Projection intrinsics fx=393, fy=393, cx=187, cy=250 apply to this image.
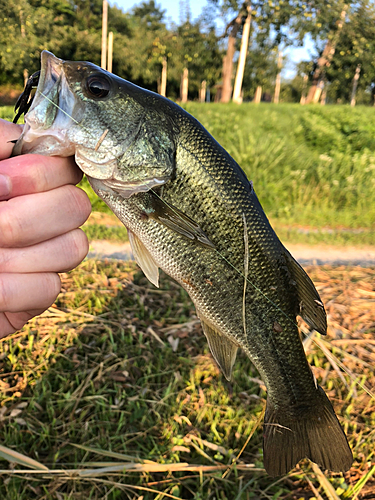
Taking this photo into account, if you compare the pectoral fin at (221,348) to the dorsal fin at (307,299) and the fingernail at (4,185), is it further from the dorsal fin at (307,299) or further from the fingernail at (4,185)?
the fingernail at (4,185)

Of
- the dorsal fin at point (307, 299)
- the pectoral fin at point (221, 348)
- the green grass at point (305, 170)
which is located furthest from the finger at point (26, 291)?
the green grass at point (305, 170)

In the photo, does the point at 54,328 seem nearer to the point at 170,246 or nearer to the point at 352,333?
the point at 170,246

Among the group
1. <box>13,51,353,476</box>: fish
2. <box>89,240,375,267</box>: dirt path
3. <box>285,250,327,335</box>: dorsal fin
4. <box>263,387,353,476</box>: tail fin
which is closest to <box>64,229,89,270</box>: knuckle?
<box>13,51,353,476</box>: fish

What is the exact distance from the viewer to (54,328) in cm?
262

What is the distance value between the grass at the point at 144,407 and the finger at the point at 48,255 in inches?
46.1

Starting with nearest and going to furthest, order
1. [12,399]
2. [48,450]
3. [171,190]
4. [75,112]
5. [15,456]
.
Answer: [75,112] < [171,190] < [15,456] < [48,450] < [12,399]

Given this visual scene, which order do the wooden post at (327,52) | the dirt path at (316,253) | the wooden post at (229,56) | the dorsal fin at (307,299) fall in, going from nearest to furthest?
the dorsal fin at (307,299) → the dirt path at (316,253) → the wooden post at (327,52) → the wooden post at (229,56)

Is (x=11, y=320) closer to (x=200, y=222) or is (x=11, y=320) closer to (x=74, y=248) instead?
(x=74, y=248)

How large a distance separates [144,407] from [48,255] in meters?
1.38

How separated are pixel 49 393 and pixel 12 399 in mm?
208

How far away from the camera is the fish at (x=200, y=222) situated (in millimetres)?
1118

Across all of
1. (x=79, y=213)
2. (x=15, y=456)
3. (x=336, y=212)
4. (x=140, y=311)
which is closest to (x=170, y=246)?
(x=79, y=213)

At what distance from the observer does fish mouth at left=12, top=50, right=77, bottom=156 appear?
40.6 inches

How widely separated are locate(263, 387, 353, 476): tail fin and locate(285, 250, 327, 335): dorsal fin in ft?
0.90
